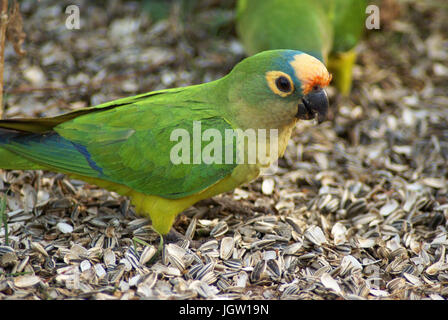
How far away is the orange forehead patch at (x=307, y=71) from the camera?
3.16m

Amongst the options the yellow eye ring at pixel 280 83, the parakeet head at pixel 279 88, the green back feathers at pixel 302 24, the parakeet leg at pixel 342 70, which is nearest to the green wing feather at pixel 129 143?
the parakeet head at pixel 279 88

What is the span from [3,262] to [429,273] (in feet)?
8.53

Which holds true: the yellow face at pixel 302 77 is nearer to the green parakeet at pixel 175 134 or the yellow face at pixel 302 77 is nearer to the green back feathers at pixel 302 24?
the green parakeet at pixel 175 134

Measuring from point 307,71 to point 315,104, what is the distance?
0.68 ft

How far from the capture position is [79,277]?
121 inches

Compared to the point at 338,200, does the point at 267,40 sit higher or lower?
higher

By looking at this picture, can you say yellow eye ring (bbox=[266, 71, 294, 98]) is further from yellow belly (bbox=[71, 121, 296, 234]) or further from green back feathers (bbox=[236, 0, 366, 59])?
green back feathers (bbox=[236, 0, 366, 59])

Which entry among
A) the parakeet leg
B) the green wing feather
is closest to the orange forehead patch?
→ the green wing feather

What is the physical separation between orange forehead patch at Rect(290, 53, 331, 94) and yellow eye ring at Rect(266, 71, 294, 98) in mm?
71

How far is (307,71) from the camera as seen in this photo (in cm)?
316

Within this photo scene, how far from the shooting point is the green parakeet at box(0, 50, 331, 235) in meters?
3.26

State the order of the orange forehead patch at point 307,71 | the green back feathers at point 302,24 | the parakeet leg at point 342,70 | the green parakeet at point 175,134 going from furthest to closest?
the parakeet leg at point 342,70
the green back feathers at point 302,24
the green parakeet at point 175,134
the orange forehead patch at point 307,71

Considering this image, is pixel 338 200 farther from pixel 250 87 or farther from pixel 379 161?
pixel 250 87
